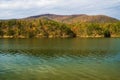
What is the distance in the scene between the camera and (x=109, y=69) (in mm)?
42000

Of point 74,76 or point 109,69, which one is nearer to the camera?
point 74,76

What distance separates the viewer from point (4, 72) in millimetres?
39844

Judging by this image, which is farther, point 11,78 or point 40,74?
point 40,74

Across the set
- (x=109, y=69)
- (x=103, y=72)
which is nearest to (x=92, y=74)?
(x=103, y=72)

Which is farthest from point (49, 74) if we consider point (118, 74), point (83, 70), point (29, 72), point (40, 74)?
point (118, 74)

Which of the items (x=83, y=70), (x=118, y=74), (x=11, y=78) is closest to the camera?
(x=11, y=78)

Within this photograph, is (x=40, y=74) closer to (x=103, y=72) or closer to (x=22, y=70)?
(x=22, y=70)

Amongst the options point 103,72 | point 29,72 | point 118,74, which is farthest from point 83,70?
point 29,72

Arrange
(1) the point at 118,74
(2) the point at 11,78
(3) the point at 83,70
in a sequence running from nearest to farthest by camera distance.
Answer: (2) the point at 11,78 < (1) the point at 118,74 < (3) the point at 83,70

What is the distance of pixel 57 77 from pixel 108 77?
717 centimetres

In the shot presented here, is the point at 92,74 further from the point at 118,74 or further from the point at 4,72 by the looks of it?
the point at 4,72

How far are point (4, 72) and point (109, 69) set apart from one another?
56.0 ft

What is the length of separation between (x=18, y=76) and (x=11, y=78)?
1496 mm

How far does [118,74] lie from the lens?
37.6 metres
